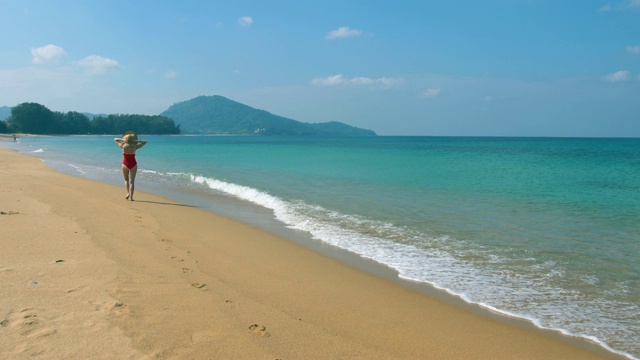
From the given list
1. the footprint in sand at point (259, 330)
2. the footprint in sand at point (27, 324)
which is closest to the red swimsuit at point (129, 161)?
the footprint in sand at point (27, 324)

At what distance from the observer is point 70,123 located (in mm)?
154000

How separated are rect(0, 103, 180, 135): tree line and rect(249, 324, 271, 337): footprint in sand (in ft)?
479

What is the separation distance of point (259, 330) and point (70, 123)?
174m

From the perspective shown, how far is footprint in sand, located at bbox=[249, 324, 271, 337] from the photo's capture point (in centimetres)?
406

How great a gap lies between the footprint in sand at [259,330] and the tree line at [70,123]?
14588cm

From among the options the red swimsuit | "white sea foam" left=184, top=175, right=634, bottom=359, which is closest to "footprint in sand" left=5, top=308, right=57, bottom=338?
"white sea foam" left=184, top=175, right=634, bottom=359

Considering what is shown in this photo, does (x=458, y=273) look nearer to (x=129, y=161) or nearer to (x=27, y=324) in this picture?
(x=27, y=324)

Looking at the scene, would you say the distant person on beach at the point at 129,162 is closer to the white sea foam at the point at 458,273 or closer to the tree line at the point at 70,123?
the white sea foam at the point at 458,273

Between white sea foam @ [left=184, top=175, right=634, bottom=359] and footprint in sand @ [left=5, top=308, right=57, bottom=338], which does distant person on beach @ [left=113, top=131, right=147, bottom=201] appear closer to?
white sea foam @ [left=184, top=175, right=634, bottom=359]

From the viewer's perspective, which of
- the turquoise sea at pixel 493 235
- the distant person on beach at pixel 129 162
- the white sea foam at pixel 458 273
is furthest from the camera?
the distant person on beach at pixel 129 162

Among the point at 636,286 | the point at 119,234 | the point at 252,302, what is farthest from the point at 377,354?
the point at 119,234

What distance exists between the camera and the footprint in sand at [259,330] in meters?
4.06

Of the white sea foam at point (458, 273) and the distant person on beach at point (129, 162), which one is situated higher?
the distant person on beach at point (129, 162)

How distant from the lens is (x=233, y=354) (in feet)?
11.9
